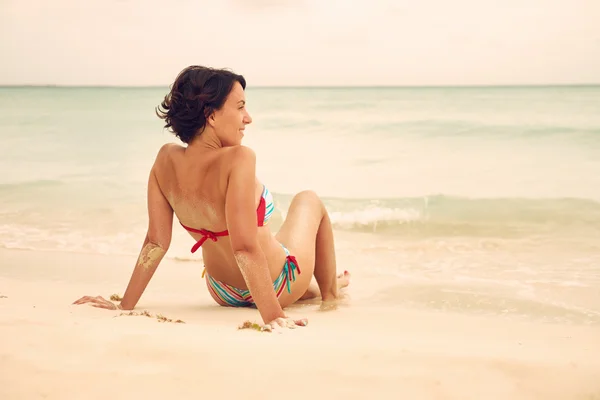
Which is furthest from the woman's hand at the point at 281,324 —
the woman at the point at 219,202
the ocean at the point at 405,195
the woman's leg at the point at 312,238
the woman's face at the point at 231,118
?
the ocean at the point at 405,195

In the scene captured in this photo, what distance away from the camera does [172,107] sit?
319cm

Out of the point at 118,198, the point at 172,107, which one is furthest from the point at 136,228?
the point at 172,107

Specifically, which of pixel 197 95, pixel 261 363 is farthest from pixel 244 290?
pixel 261 363

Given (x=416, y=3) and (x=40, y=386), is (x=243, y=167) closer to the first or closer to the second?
(x=40, y=386)

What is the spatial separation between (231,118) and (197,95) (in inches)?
7.7

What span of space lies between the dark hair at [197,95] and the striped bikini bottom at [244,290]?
0.92 metres

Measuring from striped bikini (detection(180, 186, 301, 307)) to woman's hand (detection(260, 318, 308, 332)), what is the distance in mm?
568

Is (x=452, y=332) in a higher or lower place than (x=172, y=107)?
lower

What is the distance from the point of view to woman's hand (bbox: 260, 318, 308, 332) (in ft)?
9.29

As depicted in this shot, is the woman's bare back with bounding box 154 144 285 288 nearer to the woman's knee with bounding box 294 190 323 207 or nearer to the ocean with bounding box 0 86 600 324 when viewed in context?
the woman's knee with bounding box 294 190 323 207

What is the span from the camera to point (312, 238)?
3.91 metres

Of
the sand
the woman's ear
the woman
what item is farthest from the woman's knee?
the sand

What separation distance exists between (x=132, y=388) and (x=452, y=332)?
1833mm

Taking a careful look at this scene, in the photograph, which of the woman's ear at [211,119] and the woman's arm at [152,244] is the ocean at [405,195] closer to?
the woman's arm at [152,244]
